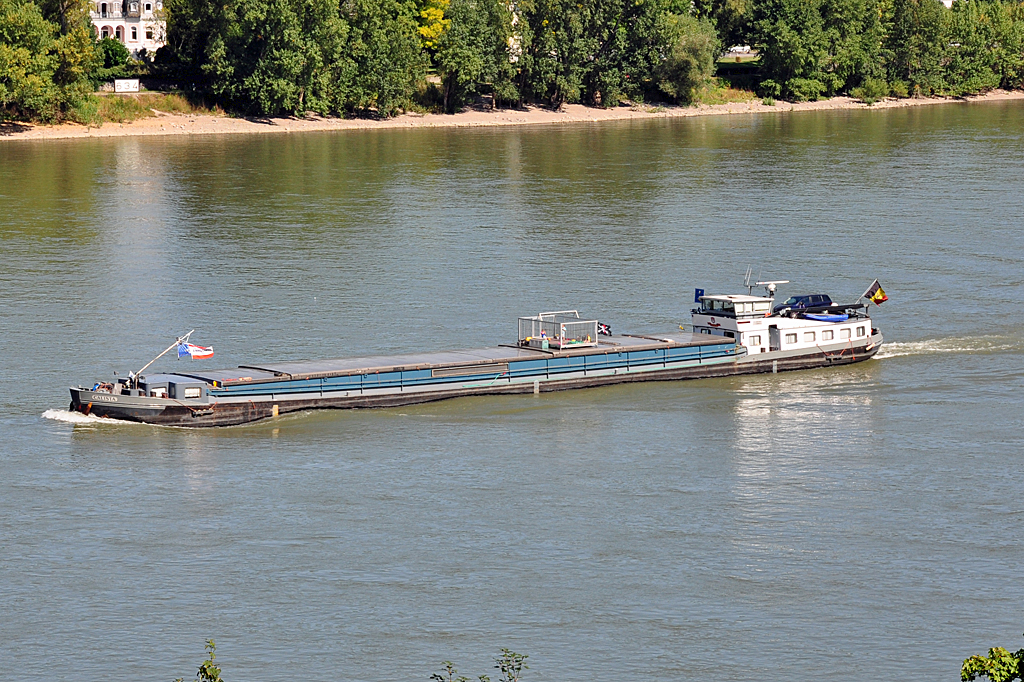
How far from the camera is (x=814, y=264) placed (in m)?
86.4

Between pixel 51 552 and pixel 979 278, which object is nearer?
pixel 51 552

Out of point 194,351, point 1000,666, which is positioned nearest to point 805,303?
point 194,351

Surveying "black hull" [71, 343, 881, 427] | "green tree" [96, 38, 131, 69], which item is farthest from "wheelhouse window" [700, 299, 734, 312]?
"green tree" [96, 38, 131, 69]

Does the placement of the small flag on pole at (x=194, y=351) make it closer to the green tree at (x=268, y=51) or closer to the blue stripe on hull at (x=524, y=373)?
the blue stripe on hull at (x=524, y=373)

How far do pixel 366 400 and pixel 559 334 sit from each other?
33.2 ft

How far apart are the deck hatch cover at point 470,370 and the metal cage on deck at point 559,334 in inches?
129

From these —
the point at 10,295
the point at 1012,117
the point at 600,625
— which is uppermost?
the point at 1012,117

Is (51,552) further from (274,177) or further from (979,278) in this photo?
(274,177)

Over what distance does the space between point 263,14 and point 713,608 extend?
135823 mm

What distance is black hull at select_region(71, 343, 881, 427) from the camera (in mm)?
55406

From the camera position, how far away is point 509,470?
50.0 m

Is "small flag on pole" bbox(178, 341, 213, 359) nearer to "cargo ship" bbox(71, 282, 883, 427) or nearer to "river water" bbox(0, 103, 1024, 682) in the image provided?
"cargo ship" bbox(71, 282, 883, 427)

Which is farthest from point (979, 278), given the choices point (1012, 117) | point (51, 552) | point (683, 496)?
point (1012, 117)

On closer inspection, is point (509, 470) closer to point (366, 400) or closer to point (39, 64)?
point (366, 400)
